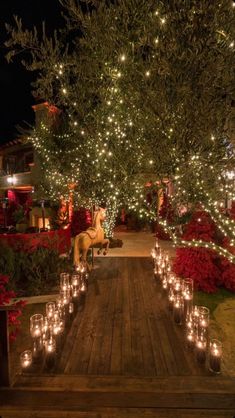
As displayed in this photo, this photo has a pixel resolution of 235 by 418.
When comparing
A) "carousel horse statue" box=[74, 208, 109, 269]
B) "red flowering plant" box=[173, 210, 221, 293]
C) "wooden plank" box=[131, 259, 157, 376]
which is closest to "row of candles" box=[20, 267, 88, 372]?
"wooden plank" box=[131, 259, 157, 376]

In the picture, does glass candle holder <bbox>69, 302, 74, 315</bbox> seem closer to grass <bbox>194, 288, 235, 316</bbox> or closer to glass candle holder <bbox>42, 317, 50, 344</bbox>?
glass candle holder <bbox>42, 317, 50, 344</bbox>

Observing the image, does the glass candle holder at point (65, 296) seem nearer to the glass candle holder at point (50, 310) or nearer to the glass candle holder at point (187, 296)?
the glass candle holder at point (50, 310)

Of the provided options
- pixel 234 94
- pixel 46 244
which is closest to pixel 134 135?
pixel 234 94

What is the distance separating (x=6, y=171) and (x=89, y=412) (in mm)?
25967

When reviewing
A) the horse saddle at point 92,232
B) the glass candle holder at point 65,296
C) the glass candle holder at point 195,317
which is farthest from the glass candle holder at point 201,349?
the horse saddle at point 92,232

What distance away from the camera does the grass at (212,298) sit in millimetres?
7804

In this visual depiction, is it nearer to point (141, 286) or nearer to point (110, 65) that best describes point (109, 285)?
point (141, 286)

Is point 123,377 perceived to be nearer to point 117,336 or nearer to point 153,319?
point 117,336

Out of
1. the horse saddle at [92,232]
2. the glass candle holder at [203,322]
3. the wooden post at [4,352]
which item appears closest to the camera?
the wooden post at [4,352]

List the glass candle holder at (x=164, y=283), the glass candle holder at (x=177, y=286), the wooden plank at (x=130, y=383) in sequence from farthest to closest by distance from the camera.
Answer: the glass candle holder at (x=164, y=283)
the glass candle holder at (x=177, y=286)
the wooden plank at (x=130, y=383)

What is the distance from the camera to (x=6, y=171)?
2744 cm

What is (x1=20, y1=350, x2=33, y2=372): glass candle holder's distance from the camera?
14.3 feet

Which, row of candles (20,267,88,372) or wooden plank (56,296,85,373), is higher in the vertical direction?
row of candles (20,267,88,372)

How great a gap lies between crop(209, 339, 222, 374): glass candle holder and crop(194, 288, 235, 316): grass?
3086mm
